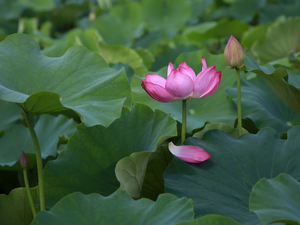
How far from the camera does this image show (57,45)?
58.5 inches

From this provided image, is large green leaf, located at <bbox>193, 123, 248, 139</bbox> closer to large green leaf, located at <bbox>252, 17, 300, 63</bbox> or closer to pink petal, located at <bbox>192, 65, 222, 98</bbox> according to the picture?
pink petal, located at <bbox>192, 65, 222, 98</bbox>

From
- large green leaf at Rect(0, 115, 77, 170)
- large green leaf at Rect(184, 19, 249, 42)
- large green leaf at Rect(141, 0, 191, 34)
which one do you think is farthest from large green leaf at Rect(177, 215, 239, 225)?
large green leaf at Rect(141, 0, 191, 34)

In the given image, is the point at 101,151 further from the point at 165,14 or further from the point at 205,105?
the point at 165,14

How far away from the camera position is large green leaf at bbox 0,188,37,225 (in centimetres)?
70

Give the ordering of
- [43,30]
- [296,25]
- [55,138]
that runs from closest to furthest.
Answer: [55,138] < [296,25] < [43,30]

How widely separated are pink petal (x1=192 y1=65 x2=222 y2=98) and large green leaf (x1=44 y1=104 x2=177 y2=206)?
0.09 meters

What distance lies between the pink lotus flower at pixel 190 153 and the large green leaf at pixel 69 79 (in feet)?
0.48

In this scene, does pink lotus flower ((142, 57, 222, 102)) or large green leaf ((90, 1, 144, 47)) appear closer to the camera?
pink lotus flower ((142, 57, 222, 102))

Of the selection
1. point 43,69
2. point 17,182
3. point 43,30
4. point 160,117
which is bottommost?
point 17,182

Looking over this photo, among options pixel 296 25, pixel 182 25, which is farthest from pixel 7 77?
pixel 182 25

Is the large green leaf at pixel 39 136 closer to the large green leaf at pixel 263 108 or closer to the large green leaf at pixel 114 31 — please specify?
the large green leaf at pixel 263 108

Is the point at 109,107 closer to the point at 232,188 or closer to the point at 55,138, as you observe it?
the point at 232,188

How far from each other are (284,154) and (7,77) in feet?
2.03

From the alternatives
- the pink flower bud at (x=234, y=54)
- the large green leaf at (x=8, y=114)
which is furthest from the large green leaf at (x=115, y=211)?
the large green leaf at (x=8, y=114)
